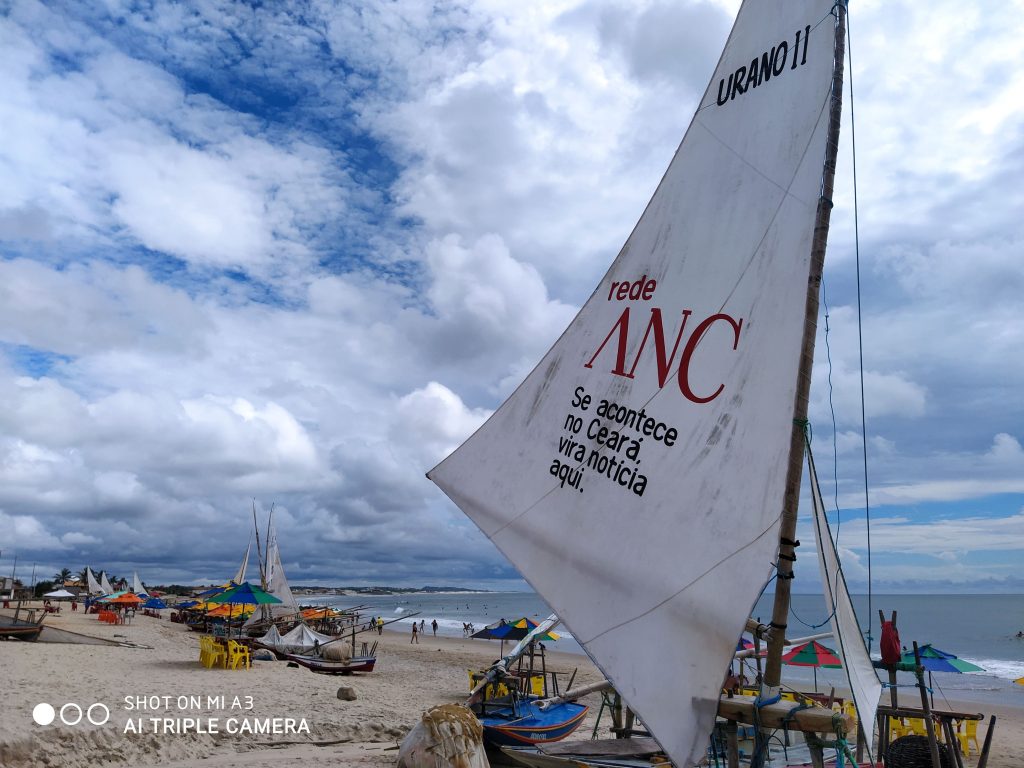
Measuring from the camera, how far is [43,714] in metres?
9.66

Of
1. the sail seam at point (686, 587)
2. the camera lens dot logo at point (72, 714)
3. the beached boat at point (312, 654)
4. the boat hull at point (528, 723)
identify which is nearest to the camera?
the sail seam at point (686, 587)

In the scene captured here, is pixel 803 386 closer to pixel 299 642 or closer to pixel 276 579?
pixel 299 642

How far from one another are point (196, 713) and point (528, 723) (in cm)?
546

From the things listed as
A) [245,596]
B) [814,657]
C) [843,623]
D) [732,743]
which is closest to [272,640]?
[245,596]

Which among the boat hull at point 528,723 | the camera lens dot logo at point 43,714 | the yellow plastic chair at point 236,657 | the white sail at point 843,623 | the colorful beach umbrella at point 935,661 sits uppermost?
the white sail at point 843,623

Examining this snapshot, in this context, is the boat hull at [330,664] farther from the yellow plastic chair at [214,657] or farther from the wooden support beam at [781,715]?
the wooden support beam at [781,715]

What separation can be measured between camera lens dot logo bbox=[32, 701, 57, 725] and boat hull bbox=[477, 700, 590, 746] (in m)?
5.60

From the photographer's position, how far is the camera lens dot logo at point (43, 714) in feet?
30.6

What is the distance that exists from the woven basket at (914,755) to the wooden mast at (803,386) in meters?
5.52

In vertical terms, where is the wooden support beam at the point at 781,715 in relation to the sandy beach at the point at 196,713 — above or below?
above

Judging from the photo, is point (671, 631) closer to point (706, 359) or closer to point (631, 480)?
point (631, 480)

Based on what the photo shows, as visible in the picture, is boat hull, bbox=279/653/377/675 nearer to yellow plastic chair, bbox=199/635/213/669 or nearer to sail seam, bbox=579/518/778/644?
yellow plastic chair, bbox=199/635/213/669

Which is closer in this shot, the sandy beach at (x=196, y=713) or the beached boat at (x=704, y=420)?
the beached boat at (x=704, y=420)

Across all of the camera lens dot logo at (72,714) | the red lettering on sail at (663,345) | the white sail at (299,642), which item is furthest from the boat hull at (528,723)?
the white sail at (299,642)
